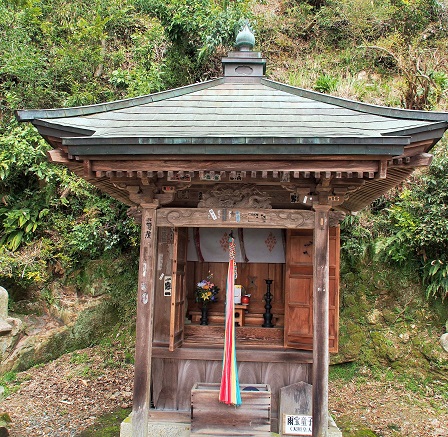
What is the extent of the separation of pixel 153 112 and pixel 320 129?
7.43 ft

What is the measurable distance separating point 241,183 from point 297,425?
3.23 metres

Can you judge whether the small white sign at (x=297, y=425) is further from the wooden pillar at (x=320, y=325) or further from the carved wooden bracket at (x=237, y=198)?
the carved wooden bracket at (x=237, y=198)

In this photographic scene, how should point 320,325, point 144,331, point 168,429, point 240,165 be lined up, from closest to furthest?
point 240,165 < point 320,325 < point 144,331 < point 168,429

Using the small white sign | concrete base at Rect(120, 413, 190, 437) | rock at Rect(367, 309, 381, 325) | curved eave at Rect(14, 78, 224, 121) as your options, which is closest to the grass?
concrete base at Rect(120, 413, 190, 437)

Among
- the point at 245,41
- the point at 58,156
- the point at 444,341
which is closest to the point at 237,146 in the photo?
the point at 58,156

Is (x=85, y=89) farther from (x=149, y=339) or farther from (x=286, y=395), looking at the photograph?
(x=286, y=395)

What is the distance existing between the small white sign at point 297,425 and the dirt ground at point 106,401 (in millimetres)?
1754

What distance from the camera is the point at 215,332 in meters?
6.76

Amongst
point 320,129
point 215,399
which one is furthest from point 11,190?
point 320,129

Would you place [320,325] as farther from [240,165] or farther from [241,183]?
[240,165]

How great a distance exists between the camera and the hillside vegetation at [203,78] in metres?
8.53

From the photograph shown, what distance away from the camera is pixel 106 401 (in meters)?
7.65

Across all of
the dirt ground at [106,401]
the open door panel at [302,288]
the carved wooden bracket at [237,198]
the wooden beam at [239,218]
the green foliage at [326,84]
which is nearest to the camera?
the wooden beam at [239,218]

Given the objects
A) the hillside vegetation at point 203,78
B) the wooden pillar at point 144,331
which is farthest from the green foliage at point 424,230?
the wooden pillar at point 144,331
